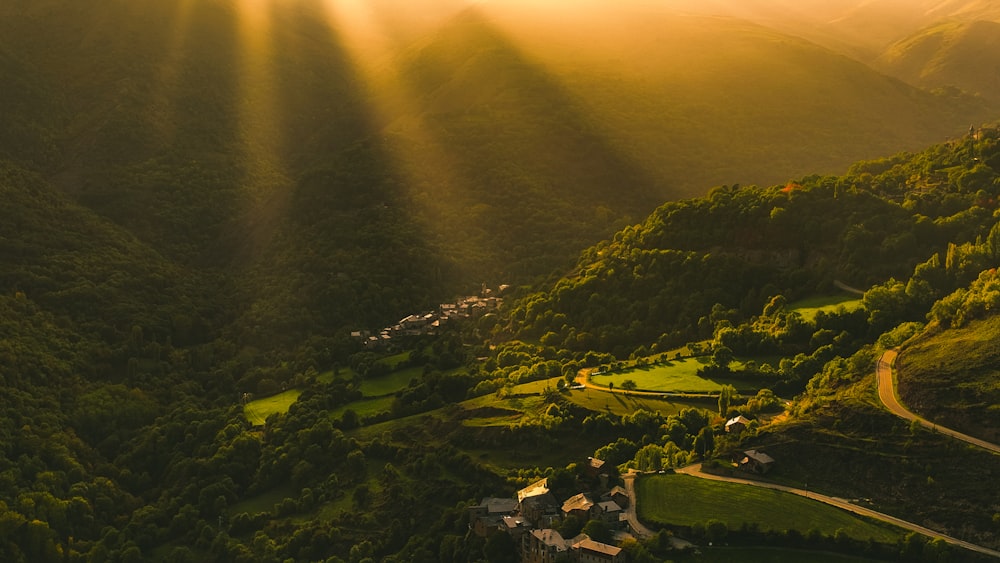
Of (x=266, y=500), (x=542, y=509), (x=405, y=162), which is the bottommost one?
(x=266, y=500)

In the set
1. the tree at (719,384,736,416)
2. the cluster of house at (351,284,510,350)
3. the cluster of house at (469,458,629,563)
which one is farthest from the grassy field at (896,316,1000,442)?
the cluster of house at (351,284,510,350)

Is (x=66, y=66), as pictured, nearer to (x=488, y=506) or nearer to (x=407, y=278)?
(x=407, y=278)

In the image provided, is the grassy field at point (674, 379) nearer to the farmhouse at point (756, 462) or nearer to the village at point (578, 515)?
the village at point (578, 515)

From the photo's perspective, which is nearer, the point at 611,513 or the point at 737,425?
the point at 611,513

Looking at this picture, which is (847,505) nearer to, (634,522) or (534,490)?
(634,522)

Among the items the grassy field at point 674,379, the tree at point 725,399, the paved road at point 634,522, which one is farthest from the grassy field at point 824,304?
the paved road at point 634,522

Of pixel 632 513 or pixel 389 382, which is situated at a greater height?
pixel 632 513

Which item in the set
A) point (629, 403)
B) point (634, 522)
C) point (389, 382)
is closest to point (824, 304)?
point (629, 403)

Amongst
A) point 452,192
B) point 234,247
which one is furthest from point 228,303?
point 452,192
